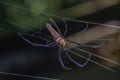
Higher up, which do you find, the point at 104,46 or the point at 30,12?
the point at 30,12

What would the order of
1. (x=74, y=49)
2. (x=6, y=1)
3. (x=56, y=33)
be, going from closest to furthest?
(x=6, y=1) → (x=56, y=33) → (x=74, y=49)

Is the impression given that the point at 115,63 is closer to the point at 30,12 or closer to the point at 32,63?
the point at 32,63

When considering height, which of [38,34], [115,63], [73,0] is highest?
[73,0]

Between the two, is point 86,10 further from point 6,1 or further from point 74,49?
point 6,1

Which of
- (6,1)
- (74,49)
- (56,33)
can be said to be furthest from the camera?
(74,49)

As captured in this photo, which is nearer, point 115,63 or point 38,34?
point 38,34

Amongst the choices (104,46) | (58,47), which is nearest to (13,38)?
(58,47)

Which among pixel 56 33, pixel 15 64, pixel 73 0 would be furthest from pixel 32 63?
pixel 73 0
